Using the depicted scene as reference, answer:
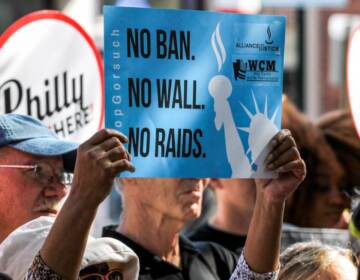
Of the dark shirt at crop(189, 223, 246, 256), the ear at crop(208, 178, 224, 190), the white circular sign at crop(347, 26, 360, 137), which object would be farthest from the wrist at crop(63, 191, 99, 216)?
the ear at crop(208, 178, 224, 190)

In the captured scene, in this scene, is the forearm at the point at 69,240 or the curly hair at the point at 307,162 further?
the curly hair at the point at 307,162

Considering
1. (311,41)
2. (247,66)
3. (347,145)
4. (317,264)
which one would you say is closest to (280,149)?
(247,66)

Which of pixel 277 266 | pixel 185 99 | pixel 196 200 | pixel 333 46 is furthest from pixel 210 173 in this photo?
pixel 333 46

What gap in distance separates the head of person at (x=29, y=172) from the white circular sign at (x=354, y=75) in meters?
1.13

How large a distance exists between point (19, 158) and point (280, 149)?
80 centimetres

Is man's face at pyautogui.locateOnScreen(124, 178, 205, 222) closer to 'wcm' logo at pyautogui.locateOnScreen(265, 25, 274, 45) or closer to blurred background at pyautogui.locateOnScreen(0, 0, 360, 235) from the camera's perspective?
'wcm' logo at pyautogui.locateOnScreen(265, 25, 274, 45)

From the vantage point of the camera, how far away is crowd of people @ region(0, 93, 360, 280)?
242 cm

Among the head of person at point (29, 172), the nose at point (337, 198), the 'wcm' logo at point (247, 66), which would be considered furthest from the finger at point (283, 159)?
the nose at point (337, 198)

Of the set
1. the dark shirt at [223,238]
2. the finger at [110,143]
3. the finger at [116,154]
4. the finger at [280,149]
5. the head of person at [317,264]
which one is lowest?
the dark shirt at [223,238]

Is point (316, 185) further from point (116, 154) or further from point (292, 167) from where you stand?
point (116, 154)

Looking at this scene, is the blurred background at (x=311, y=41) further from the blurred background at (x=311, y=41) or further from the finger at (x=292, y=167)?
the finger at (x=292, y=167)

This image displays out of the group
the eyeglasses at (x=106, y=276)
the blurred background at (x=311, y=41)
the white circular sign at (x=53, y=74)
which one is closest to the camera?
the eyeglasses at (x=106, y=276)

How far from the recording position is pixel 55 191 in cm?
304

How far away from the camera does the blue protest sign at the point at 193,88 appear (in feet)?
8.91
